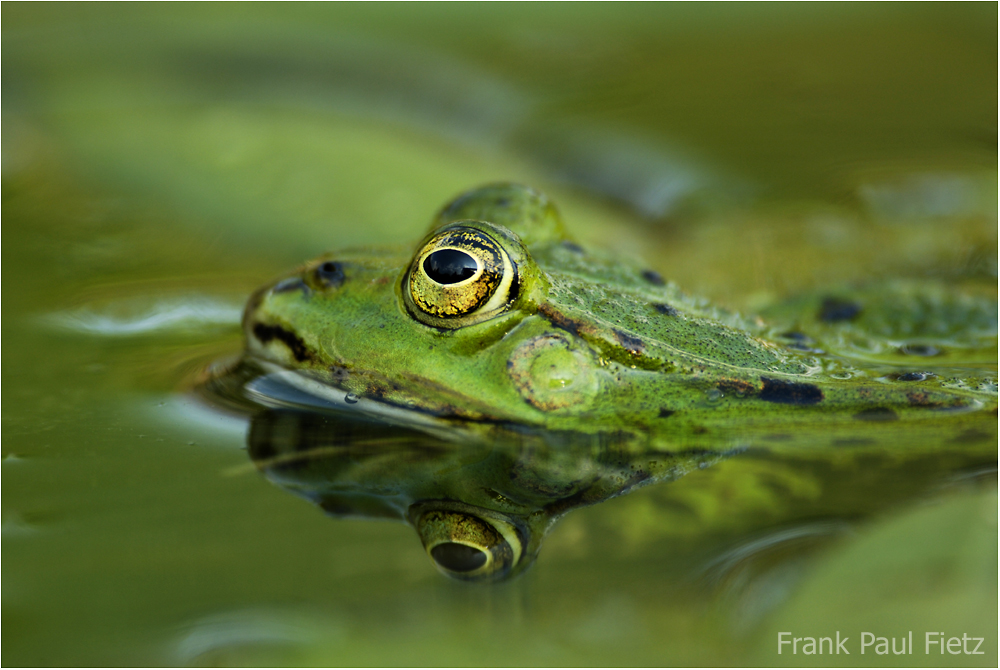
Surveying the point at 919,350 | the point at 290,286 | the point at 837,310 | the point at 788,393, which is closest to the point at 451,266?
the point at 290,286

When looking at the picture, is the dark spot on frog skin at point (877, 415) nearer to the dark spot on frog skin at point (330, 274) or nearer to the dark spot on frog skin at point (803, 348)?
the dark spot on frog skin at point (803, 348)

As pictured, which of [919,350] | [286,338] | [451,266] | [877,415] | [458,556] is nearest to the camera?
[458,556]

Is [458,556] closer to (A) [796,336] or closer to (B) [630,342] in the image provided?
(B) [630,342]

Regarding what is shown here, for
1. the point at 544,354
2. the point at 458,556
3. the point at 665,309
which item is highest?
the point at 665,309

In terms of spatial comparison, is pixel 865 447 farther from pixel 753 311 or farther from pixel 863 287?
pixel 863 287

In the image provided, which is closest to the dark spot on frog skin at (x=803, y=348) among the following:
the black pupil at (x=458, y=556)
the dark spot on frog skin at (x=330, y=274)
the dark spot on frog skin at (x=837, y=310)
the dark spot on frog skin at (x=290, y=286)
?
the dark spot on frog skin at (x=837, y=310)

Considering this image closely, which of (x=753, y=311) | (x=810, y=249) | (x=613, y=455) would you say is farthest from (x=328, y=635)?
(x=810, y=249)
